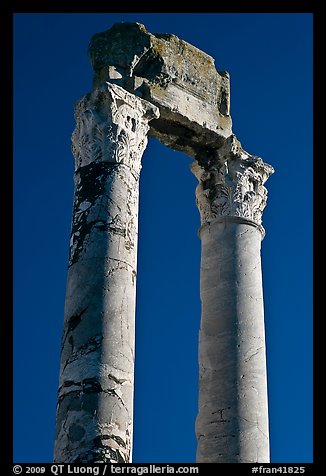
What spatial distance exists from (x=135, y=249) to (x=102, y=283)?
129 centimetres

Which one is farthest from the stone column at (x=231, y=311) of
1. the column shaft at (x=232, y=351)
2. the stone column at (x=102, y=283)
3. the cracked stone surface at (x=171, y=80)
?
the stone column at (x=102, y=283)

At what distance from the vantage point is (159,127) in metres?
22.2

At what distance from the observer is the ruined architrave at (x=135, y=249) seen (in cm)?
1692

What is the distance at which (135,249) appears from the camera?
18.8 meters

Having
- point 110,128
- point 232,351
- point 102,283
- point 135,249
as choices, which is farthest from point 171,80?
point 232,351

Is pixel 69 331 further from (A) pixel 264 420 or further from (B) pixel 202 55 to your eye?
(B) pixel 202 55

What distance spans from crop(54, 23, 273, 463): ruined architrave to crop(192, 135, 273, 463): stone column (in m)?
0.03

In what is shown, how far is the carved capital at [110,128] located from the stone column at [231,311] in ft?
9.17

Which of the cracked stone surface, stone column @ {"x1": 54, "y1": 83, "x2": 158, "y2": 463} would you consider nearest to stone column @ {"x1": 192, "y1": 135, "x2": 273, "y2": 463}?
the cracked stone surface

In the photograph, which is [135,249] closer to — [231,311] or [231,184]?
[231,311]

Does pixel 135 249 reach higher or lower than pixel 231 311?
higher

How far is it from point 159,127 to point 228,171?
201 centimetres

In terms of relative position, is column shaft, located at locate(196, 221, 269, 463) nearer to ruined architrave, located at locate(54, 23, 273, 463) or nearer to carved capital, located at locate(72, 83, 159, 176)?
ruined architrave, located at locate(54, 23, 273, 463)
